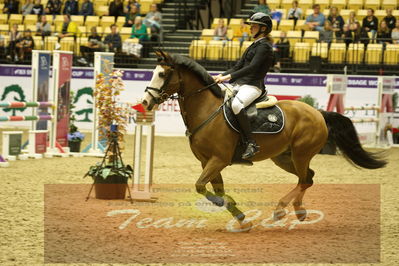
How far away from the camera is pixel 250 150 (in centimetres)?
733

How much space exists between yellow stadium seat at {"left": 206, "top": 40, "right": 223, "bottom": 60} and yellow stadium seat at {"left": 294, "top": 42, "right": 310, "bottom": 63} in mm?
2082

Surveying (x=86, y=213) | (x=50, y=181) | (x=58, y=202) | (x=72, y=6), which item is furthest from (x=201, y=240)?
(x=72, y=6)

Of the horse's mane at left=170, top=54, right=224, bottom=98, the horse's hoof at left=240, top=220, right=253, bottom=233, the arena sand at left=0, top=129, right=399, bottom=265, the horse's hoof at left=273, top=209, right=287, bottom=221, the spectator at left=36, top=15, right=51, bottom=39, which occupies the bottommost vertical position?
the arena sand at left=0, top=129, right=399, bottom=265

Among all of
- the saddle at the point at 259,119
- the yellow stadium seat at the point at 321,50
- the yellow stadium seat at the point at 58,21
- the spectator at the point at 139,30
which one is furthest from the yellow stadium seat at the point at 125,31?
the saddle at the point at 259,119

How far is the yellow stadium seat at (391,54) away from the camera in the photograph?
17984mm

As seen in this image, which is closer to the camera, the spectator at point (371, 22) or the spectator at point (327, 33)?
the spectator at point (327, 33)

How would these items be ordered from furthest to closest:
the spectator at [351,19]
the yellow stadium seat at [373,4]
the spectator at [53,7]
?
the spectator at [53,7] → the yellow stadium seat at [373,4] → the spectator at [351,19]

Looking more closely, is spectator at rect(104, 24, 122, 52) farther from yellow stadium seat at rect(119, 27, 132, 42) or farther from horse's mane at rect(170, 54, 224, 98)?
horse's mane at rect(170, 54, 224, 98)

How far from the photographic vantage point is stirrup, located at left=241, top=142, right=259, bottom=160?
733 cm

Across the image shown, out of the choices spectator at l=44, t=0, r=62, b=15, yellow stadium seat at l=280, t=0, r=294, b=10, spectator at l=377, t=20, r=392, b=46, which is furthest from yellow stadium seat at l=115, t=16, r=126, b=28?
spectator at l=377, t=20, r=392, b=46

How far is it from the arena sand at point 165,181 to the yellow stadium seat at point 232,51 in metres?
3.08

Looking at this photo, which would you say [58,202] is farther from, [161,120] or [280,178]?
[161,120]

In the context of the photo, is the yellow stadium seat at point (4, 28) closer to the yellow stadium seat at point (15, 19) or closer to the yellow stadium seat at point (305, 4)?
the yellow stadium seat at point (15, 19)

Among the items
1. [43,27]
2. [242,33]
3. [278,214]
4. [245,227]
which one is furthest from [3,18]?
[245,227]
